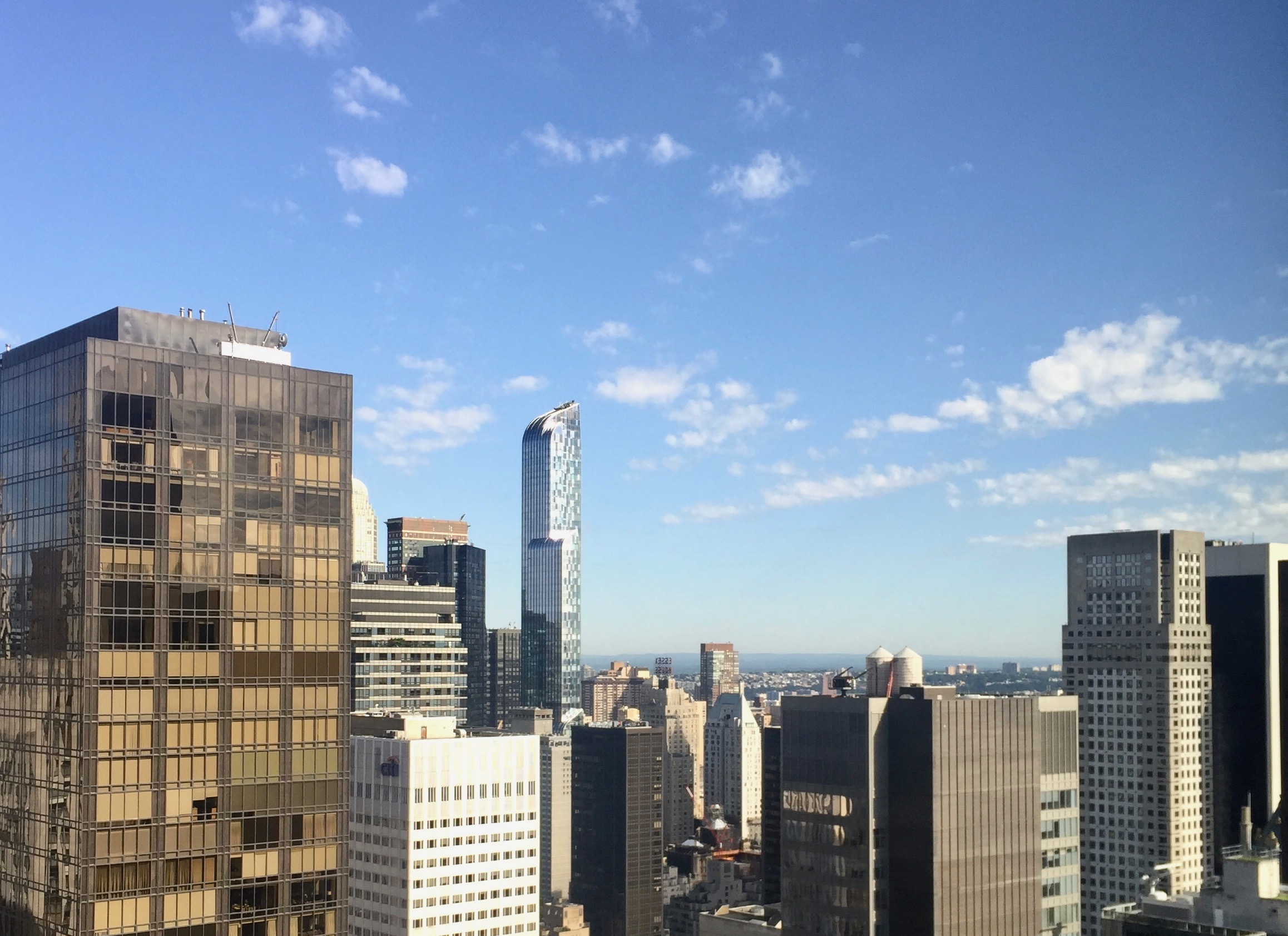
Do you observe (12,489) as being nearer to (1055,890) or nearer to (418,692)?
(1055,890)

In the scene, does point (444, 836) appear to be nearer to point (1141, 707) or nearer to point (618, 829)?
point (1141, 707)

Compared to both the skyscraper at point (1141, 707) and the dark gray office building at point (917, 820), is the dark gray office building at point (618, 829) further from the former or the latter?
the dark gray office building at point (917, 820)

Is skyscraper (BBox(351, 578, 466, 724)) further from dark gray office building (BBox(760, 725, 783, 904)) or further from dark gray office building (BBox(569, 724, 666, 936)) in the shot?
dark gray office building (BBox(569, 724, 666, 936))

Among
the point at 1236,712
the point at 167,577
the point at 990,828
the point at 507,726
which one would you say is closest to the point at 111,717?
the point at 167,577

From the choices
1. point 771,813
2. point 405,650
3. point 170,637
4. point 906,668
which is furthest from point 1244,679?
point 170,637

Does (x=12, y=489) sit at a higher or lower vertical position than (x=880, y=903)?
higher
